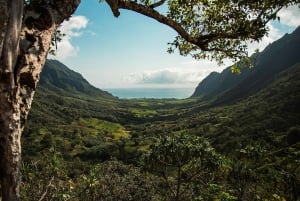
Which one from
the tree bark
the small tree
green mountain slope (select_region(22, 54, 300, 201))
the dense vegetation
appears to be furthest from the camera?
green mountain slope (select_region(22, 54, 300, 201))

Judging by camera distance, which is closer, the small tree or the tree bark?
the tree bark

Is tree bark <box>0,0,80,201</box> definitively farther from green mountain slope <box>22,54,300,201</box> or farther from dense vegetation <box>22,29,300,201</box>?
green mountain slope <box>22,54,300,201</box>

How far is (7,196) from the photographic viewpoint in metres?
5.02

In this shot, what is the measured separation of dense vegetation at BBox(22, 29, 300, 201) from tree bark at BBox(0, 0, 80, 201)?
3736mm

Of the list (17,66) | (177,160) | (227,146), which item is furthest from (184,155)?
(227,146)

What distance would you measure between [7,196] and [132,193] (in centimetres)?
5956

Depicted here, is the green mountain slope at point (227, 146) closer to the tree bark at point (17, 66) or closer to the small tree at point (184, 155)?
the small tree at point (184, 155)

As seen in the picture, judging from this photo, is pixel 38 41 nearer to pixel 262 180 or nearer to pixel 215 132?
pixel 262 180

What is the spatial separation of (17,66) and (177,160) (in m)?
28.5

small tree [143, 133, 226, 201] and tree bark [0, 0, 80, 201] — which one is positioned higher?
tree bark [0, 0, 80, 201]

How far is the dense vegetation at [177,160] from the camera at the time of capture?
109 ft

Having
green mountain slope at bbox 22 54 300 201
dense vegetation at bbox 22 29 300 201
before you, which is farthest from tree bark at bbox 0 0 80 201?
green mountain slope at bbox 22 54 300 201

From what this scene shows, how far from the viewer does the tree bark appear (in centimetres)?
477

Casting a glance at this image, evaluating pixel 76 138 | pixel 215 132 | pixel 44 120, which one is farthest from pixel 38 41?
pixel 44 120
